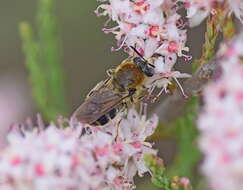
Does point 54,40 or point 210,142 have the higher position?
point 54,40

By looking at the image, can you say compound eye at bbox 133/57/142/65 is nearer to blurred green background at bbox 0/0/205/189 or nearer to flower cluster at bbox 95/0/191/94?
flower cluster at bbox 95/0/191/94

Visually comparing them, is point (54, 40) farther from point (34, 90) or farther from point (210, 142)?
point (210, 142)

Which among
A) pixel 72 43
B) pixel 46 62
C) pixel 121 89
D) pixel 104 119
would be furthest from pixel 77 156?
pixel 72 43

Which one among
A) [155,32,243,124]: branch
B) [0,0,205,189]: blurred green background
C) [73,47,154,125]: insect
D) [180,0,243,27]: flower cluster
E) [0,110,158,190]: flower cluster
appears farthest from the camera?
[0,0,205,189]: blurred green background

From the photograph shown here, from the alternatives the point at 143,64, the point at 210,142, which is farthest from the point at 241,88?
the point at 143,64

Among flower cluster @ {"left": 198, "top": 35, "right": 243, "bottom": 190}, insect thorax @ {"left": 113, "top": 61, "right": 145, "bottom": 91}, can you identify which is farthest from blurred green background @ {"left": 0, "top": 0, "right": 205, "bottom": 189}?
flower cluster @ {"left": 198, "top": 35, "right": 243, "bottom": 190}

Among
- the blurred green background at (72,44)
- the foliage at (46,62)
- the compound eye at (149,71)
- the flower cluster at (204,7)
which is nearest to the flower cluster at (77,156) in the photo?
the compound eye at (149,71)
